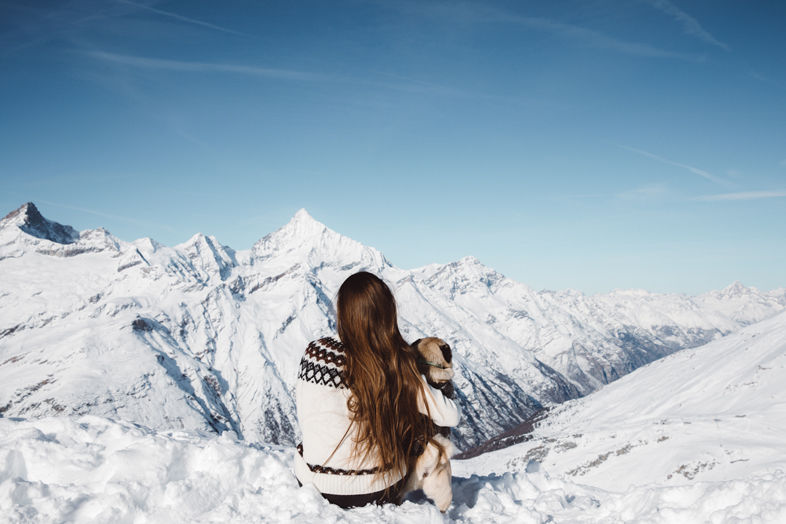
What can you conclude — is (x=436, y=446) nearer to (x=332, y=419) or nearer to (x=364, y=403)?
(x=364, y=403)

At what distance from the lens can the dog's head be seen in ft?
20.8

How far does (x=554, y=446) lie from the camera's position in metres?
86.1

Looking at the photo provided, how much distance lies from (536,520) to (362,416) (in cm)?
395

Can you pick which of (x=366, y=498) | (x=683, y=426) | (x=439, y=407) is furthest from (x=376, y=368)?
(x=683, y=426)

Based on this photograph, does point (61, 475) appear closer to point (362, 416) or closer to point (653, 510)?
point (362, 416)

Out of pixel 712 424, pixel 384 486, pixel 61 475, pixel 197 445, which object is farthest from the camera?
pixel 712 424

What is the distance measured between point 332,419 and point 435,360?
5.23 feet

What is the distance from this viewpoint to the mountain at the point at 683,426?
51.9 m

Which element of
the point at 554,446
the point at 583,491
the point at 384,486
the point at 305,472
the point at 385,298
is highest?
the point at 385,298

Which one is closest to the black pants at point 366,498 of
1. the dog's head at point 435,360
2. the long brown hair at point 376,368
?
the long brown hair at point 376,368

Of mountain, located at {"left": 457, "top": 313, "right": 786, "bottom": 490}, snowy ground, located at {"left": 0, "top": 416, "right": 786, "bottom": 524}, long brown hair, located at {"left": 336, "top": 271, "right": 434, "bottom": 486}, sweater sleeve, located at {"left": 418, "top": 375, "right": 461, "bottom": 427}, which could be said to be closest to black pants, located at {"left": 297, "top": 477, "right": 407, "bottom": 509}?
snowy ground, located at {"left": 0, "top": 416, "right": 786, "bottom": 524}

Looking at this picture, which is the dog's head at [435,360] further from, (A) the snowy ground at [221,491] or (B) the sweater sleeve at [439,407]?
(A) the snowy ground at [221,491]

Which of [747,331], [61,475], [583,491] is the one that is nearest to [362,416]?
[61,475]

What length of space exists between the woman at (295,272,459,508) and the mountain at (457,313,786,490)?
5825 millimetres
